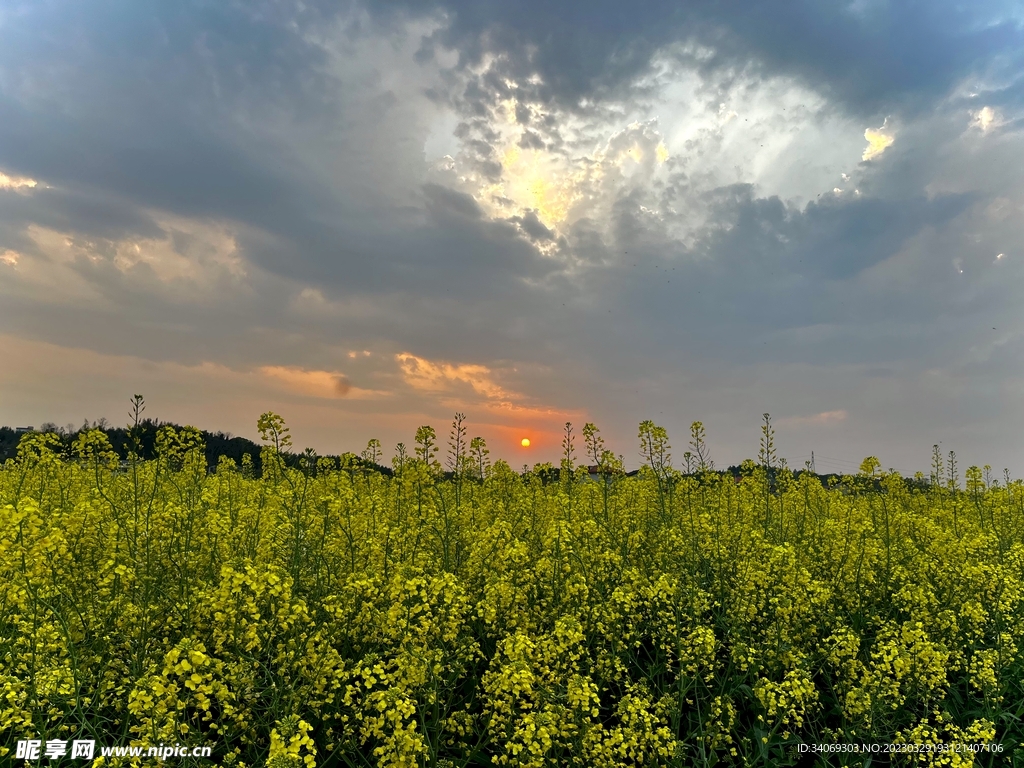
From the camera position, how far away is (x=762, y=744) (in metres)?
4.57

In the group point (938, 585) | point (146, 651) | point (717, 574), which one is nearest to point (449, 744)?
point (146, 651)

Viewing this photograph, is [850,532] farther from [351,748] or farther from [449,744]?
[351,748]

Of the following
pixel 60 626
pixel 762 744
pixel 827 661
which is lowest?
pixel 762 744

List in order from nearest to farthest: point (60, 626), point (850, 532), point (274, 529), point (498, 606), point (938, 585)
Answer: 1. point (60, 626)
2. point (498, 606)
3. point (274, 529)
4. point (938, 585)
5. point (850, 532)

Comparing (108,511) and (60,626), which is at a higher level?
(108,511)

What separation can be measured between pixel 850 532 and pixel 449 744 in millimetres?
6793

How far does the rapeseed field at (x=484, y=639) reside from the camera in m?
3.98

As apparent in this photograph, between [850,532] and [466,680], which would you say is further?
[850,532]

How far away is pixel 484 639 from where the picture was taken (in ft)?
18.5

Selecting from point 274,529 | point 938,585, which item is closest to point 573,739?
point 274,529

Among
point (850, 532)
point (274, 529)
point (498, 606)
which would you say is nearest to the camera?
point (498, 606)

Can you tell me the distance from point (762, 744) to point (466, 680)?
2560 mm

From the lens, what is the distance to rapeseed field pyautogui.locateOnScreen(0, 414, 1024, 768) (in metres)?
3.98

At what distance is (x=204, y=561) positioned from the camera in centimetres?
596
